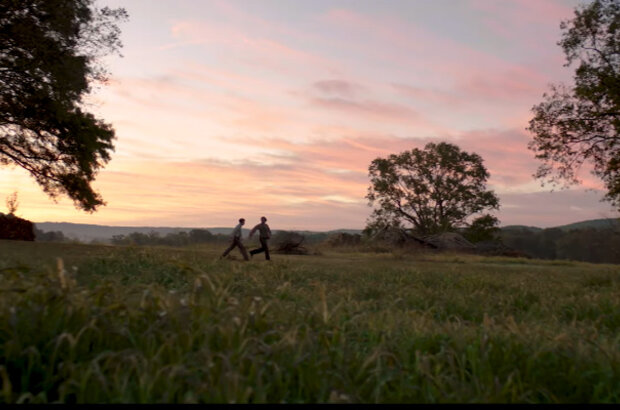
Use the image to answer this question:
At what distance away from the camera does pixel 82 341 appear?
10.5 ft

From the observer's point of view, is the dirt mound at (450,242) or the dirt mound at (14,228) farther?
the dirt mound at (450,242)

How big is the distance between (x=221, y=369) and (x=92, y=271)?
8425 millimetres

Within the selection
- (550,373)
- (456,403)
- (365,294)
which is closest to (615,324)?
(365,294)

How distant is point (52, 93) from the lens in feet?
71.7

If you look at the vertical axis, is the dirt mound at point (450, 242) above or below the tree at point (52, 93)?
below

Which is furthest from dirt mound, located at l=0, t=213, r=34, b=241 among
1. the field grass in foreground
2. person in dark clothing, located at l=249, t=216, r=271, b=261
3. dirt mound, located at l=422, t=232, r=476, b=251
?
dirt mound, located at l=422, t=232, r=476, b=251

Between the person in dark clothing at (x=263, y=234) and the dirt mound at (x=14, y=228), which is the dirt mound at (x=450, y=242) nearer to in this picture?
the person in dark clothing at (x=263, y=234)

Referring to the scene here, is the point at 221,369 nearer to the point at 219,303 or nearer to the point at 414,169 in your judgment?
the point at 219,303

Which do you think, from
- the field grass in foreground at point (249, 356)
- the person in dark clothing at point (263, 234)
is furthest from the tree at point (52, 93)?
the field grass in foreground at point (249, 356)

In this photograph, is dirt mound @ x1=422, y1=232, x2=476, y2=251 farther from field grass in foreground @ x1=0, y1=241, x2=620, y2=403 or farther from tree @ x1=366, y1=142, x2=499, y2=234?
field grass in foreground @ x1=0, y1=241, x2=620, y2=403

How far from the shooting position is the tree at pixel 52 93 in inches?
836

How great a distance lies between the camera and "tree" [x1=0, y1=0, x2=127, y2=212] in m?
21.2

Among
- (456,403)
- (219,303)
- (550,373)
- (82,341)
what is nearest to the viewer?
(456,403)
